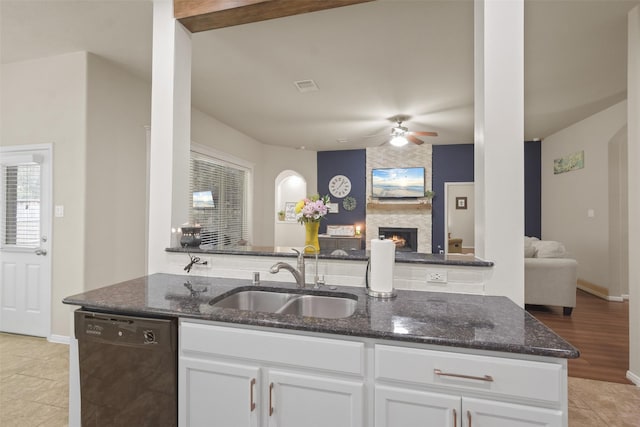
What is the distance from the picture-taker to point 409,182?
23.4ft

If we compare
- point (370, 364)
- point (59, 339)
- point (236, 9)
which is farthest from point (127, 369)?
point (59, 339)

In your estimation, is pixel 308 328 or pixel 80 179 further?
pixel 80 179

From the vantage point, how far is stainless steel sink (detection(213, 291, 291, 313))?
1783 mm

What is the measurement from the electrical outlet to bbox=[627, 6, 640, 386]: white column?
1.93 meters

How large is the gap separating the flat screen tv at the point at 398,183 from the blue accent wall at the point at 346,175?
35cm

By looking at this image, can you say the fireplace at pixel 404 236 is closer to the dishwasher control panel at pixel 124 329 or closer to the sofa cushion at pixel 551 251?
the sofa cushion at pixel 551 251

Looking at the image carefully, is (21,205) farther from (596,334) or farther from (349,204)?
(596,334)

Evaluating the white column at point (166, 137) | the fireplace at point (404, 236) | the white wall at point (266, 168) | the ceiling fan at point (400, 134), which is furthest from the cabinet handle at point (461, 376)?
the fireplace at point (404, 236)

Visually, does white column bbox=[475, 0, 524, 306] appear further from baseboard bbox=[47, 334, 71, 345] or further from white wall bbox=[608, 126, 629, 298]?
white wall bbox=[608, 126, 629, 298]

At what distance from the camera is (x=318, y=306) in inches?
68.4

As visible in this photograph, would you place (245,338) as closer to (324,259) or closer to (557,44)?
(324,259)

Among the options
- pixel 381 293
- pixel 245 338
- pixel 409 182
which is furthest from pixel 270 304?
pixel 409 182

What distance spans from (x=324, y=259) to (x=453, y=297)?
0.72 m

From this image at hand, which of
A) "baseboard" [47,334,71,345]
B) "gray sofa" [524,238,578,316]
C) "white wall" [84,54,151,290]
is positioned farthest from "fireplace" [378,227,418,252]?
"baseboard" [47,334,71,345]
